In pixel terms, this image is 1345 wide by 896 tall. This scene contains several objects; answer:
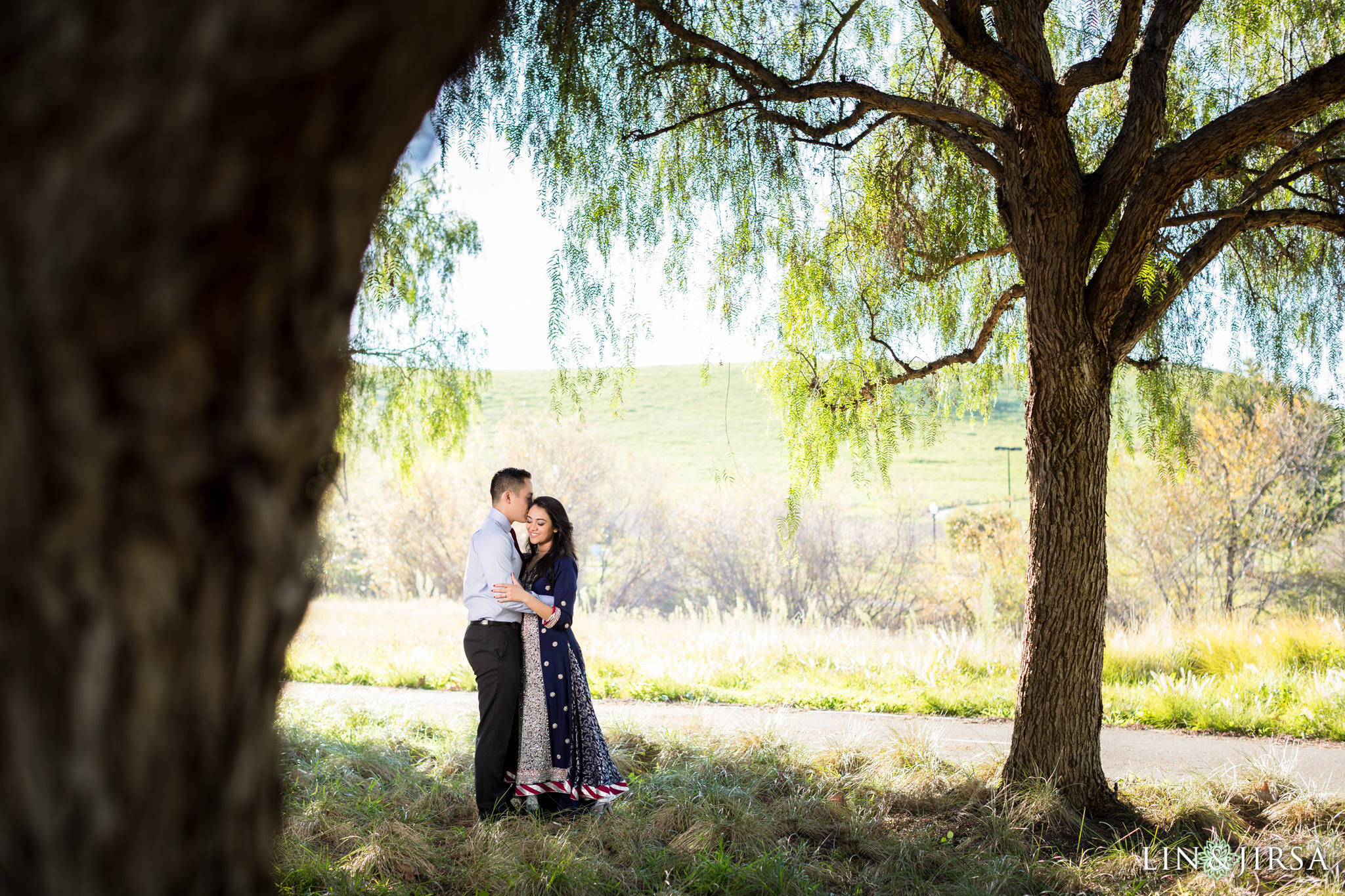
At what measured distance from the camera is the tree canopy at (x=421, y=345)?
18.8ft

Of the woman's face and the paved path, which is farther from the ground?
the woman's face

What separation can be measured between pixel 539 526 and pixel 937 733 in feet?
10.4

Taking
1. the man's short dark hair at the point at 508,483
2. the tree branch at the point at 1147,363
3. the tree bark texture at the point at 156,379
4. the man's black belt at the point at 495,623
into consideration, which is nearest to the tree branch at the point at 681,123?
the man's short dark hair at the point at 508,483

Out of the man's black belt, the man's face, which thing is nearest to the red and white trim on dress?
the man's black belt

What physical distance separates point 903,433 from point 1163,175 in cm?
230

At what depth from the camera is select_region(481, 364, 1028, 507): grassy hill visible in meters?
49.6

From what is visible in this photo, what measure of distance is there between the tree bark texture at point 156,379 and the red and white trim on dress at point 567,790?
4.23 m

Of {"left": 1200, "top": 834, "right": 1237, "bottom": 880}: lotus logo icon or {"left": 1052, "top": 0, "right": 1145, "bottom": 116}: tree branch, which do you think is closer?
{"left": 1200, "top": 834, "right": 1237, "bottom": 880}: lotus logo icon

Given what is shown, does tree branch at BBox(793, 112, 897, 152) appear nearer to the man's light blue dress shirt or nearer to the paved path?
the man's light blue dress shirt

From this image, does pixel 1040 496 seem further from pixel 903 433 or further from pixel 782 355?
pixel 782 355

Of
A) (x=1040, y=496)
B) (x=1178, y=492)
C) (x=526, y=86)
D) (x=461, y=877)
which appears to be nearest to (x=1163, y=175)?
(x=1040, y=496)

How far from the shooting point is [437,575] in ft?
76.9

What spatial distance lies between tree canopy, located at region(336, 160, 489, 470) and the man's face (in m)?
0.86

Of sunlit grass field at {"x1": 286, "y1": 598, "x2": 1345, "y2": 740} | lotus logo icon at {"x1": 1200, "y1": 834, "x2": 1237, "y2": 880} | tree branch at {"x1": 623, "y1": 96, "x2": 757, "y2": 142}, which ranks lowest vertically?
sunlit grass field at {"x1": 286, "y1": 598, "x2": 1345, "y2": 740}
